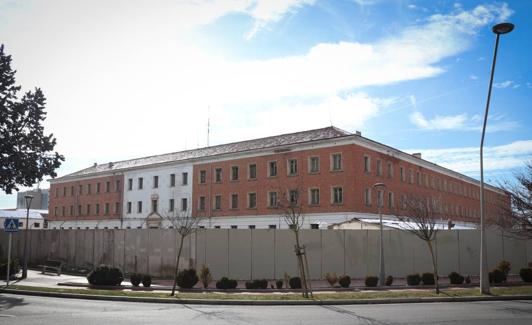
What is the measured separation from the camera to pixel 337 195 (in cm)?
4528

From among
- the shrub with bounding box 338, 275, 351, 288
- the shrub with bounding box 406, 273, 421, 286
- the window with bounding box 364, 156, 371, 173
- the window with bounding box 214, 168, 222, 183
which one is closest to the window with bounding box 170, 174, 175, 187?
the window with bounding box 214, 168, 222, 183

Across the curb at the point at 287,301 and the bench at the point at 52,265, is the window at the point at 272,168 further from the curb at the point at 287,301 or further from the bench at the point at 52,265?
the curb at the point at 287,301

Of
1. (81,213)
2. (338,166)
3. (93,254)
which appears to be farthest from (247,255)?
(81,213)

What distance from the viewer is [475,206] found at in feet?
254

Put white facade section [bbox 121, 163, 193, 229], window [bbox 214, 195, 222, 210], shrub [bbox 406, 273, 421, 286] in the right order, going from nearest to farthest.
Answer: shrub [bbox 406, 273, 421, 286]
window [bbox 214, 195, 222, 210]
white facade section [bbox 121, 163, 193, 229]

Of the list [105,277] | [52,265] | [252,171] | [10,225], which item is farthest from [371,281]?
[252,171]

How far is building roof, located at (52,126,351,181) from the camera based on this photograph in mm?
49312

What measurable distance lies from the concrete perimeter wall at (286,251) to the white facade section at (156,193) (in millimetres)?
26417

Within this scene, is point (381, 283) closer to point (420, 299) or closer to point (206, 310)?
point (420, 299)

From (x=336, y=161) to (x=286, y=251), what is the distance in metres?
19.2

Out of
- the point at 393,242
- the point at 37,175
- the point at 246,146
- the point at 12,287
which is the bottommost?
the point at 12,287

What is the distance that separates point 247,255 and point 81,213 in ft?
179

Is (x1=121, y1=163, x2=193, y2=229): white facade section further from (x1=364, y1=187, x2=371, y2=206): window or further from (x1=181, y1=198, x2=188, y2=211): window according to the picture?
(x1=364, y1=187, x2=371, y2=206): window

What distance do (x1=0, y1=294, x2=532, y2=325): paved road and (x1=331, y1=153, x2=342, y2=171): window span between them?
2818cm
